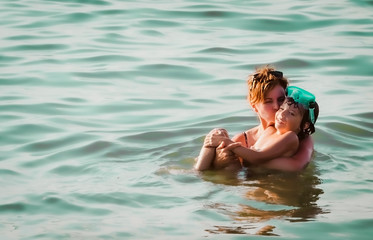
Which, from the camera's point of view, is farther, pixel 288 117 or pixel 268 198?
pixel 288 117

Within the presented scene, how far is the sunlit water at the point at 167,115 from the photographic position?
7066mm

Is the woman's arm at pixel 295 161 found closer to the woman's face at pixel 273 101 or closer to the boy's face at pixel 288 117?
the boy's face at pixel 288 117

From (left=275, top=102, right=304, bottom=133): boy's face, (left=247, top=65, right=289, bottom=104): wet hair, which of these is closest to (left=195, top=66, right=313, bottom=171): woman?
(left=247, top=65, right=289, bottom=104): wet hair

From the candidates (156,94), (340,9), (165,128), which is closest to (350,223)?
(165,128)

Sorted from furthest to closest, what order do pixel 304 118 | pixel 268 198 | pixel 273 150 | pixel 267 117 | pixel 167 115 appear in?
1. pixel 167 115
2. pixel 267 117
3. pixel 304 118
4. pixel 273 150
5. pixel 268 198

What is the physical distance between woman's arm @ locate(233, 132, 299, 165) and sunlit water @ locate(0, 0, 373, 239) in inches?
7.2

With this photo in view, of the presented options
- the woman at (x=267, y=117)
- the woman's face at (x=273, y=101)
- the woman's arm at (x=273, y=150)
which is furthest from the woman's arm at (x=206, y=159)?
the woman's face at (x=273, y=101)

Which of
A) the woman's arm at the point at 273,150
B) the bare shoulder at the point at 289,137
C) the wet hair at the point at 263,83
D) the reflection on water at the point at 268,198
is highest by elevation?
Result: the wet hair at the point at 263,83

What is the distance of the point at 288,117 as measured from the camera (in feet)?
25.8

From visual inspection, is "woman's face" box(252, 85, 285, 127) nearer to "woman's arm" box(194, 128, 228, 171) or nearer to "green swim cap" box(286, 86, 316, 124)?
"green swim cap" box(286, 86, 316, 124)

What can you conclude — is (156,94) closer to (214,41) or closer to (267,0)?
(214,41)

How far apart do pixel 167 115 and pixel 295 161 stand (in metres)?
2.83

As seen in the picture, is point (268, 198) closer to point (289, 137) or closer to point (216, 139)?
point (289, 137)

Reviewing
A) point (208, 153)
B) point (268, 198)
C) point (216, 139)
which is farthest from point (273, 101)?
point (268, 198)
